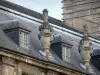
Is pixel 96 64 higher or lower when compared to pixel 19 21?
lower

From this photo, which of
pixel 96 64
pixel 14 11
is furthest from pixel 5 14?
pixel 96 64

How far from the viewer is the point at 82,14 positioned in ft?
237

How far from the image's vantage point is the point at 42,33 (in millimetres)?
50281

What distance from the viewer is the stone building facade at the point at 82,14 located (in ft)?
231

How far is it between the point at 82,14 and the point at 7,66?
28.2m

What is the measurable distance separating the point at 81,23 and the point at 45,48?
20369 millimetres

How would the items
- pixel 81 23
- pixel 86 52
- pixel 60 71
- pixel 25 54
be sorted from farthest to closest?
1. pixel 81 23
2. pixel 86 52
3. pixel 60 71
4. pixel 25 54

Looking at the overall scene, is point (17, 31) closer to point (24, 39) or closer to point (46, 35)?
point (24, 39)

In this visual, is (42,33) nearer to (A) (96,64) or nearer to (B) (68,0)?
(A) (96,64)

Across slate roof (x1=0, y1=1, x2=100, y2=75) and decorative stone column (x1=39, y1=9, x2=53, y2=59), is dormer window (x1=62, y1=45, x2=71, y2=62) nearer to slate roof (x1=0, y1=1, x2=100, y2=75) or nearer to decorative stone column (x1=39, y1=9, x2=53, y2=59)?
slate roof (x1=0, y1=1, x2=100, y2=75)

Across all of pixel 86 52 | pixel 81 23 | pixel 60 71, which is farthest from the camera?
pixel 81 23

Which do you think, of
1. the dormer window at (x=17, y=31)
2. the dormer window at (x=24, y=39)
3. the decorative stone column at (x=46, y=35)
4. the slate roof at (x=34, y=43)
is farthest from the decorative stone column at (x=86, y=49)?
the dormer window at (x=17, y=31)

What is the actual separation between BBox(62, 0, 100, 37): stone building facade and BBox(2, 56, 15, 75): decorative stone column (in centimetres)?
2517

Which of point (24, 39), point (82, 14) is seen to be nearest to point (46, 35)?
point (24, 39)
